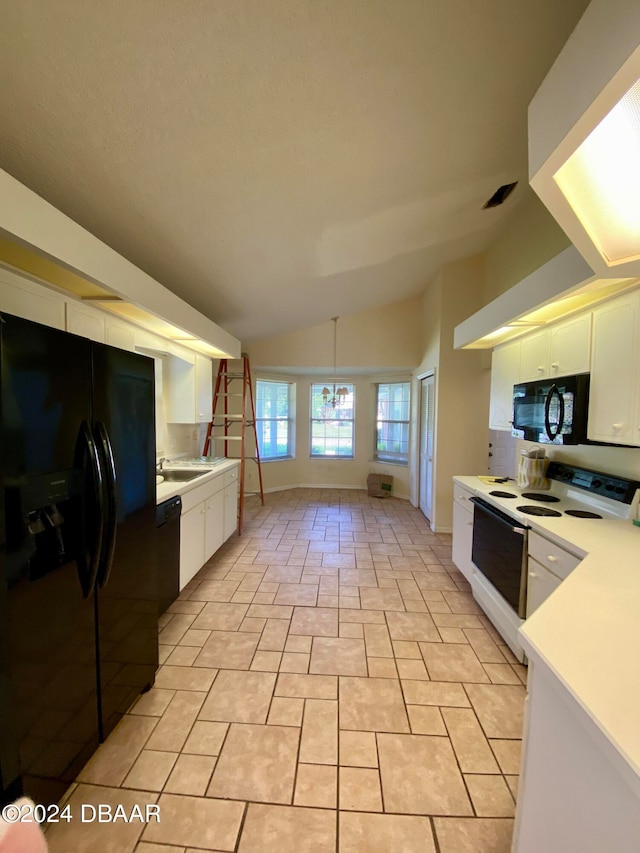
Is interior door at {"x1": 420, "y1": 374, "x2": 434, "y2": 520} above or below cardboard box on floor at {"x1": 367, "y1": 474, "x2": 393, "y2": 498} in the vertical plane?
above

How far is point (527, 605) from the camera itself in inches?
77.0

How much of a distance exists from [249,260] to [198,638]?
9.05 feet

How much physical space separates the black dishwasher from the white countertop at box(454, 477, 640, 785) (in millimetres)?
2008

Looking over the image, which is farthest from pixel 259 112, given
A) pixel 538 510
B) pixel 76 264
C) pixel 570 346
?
pixel 538 510

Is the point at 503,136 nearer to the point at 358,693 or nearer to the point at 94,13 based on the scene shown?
the point at 94,13

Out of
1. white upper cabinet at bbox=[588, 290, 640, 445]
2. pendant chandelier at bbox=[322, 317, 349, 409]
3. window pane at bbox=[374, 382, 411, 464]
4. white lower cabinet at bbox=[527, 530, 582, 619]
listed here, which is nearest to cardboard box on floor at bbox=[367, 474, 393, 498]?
window pane at bbox=[374, 382, 411, 464]

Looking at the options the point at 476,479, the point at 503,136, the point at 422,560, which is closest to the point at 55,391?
the point at 503,136

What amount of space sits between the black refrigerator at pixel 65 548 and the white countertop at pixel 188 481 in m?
0.65

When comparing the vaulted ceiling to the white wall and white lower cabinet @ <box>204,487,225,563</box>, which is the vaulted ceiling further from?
white lower cabinet @ <box>204,487,225,563</box>

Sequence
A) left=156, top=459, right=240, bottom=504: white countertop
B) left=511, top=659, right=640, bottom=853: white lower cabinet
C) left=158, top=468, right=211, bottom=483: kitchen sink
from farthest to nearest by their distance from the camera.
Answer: left=158, top=468, right=211, bottom=483: kitchen sink → left=156, top=459, right=240, bottom=504: white countertop → left=511, top=659, right=640, bottom=853: white lower cabinet

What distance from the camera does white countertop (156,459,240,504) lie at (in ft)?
7.67

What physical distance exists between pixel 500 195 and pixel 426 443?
2.97 m

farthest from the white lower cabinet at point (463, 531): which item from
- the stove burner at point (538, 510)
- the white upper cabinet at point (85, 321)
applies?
the white upper cabinet at point (85, 321)

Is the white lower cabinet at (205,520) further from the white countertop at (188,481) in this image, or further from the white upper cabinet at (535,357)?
the white upper cabinet at (535,357)
